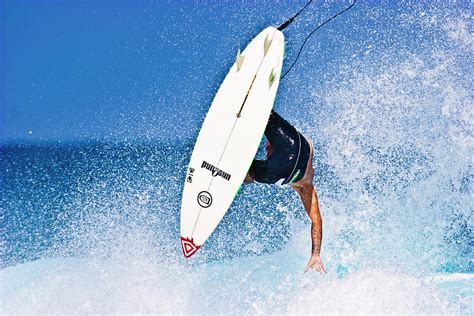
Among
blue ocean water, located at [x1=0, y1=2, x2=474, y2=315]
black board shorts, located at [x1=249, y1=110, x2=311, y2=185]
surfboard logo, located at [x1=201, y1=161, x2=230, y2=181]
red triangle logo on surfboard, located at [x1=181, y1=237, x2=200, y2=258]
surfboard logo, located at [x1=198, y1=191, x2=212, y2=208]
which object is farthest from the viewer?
blue ocean water, located at [x1=0, y1=2, x2=474, y2=315]

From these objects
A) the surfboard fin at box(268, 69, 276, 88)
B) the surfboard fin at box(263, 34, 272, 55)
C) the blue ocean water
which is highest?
the surfboard fin at box(263, 34, 272, 55)

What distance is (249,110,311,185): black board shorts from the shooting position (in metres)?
5.48

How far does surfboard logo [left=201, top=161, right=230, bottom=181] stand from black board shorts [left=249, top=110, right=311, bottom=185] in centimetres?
32

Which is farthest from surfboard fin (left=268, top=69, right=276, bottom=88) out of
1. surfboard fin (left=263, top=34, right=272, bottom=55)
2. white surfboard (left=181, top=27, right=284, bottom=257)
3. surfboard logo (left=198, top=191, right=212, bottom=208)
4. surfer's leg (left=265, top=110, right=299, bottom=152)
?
surfboard logo (left=198, top=191, right=212, bottom=208)

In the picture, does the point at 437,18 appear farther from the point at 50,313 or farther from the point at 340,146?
the point at 50,313

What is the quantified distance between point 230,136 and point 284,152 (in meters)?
0.48

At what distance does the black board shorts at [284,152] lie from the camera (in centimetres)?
548

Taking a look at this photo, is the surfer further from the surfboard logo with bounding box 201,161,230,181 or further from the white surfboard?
the surfboard logo with bounding box 201,161,230,181

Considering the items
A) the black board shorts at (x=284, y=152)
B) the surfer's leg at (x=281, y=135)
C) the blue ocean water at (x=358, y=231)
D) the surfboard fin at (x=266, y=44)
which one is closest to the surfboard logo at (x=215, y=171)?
the black board shorts at (x=284, y=152)

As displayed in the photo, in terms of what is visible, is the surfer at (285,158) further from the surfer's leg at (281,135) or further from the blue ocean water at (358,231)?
the blue ocean water at (358,231)

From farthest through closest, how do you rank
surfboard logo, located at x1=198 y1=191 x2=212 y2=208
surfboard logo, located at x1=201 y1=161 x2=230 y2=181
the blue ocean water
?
the blue ocean water < surfboard logo, located at x1=198 y1=191 x2=212 y2=208 < surfboard logo, located at x1=201 y1=161 x2=230 y2=181

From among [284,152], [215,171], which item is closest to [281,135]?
[284,152]

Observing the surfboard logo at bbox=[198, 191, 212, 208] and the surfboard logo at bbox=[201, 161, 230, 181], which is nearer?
the surfboard logo at bbox=[201, 161, 230, 181]

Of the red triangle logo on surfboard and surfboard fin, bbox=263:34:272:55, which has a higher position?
surfboard fin, bbox=263:34:272:55
